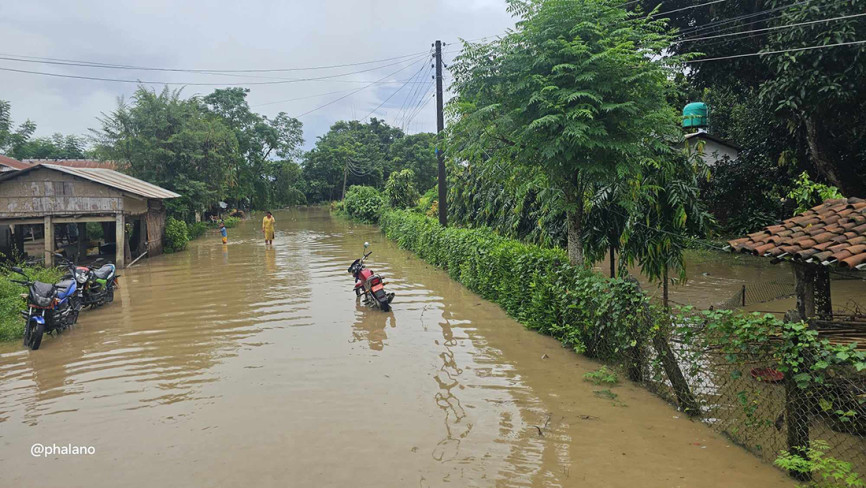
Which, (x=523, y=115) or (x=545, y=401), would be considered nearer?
(x=545, y=401)

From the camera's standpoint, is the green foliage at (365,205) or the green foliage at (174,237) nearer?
the green foliage at (174,237)

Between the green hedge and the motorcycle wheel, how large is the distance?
317 inches

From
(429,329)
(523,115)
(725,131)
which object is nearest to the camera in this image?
(523,115)

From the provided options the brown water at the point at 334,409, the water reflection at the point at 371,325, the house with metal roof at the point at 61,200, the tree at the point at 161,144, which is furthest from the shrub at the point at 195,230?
the water reflection at the point at 371,325

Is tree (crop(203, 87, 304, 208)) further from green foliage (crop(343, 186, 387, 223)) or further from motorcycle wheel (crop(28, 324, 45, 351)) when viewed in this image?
motorcycle wheel (crop(28, 324, 45, 351))

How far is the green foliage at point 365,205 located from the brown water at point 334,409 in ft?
88.9

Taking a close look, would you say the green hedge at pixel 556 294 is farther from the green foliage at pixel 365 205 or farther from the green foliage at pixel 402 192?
the green foliage at pixel 365 205

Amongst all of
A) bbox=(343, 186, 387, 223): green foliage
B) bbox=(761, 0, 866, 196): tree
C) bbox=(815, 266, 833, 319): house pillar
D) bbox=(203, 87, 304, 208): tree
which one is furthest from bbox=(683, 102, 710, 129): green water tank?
bbox=(203, 87, 304, 208): tree

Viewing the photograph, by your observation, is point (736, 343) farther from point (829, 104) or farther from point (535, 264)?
point (829, 104)

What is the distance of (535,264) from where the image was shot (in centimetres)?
938

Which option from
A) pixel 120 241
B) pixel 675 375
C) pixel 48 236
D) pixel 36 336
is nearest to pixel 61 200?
pixel 48 236

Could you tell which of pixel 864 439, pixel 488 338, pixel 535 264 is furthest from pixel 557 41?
pixel 864 439

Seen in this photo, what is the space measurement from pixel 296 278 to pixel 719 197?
515 inches

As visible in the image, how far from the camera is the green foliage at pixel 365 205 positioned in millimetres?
38625
